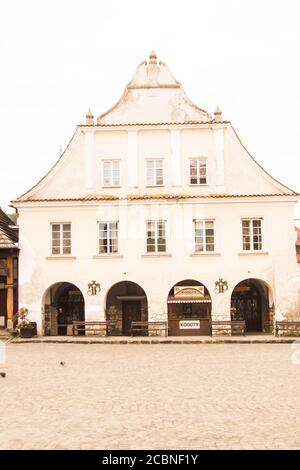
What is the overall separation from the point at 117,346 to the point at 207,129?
11.9m

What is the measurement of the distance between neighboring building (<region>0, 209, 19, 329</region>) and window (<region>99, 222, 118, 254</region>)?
4175 mm

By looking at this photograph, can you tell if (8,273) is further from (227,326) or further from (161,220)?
(227,326)

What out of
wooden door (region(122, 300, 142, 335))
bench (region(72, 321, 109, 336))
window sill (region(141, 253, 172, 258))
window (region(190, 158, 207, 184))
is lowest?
bench (region(72, 321, 109, 336))

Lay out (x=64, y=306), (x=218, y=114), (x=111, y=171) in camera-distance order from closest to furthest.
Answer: (x=111, y=171), (x=218, y=114), (x=64, y=306)

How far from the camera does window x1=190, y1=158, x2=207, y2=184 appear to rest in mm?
29141

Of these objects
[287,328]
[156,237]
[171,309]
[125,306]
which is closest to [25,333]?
[125,306]

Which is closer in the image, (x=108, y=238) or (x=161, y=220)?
(x=161, y=220)

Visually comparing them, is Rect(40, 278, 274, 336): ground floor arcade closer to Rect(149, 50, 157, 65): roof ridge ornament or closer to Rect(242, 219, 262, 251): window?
Rect(242, 219, 262, 251): window

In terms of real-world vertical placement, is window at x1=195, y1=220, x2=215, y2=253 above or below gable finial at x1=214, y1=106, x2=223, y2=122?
below

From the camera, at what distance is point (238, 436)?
8242 millimetres

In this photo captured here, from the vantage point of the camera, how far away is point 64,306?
31.3 meters

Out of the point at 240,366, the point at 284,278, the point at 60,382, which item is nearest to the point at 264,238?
the point at 284,278

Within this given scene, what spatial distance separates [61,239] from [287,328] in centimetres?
1170

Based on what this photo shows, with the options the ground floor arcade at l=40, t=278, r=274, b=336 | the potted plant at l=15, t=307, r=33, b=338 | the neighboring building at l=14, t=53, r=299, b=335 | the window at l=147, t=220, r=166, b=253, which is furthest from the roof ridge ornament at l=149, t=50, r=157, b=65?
the potted plant at l=15, t=307, r=33, b=338
